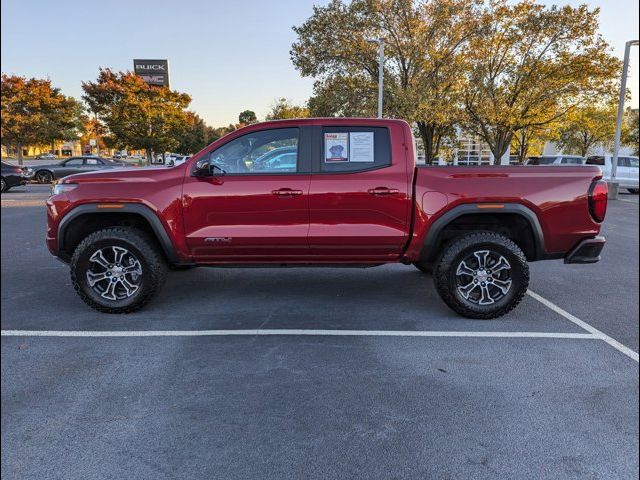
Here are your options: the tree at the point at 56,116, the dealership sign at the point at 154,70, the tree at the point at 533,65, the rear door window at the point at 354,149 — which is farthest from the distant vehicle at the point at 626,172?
the tree at the point at 56,116

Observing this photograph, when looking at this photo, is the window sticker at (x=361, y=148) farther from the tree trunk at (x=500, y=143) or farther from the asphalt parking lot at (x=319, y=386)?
the tree trunk at (x=500, y=143)

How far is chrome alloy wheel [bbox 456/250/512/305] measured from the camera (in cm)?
440

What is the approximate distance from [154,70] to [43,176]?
1741cm

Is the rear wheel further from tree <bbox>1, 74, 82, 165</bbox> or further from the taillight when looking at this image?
the taillight

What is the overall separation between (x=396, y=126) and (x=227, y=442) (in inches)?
130

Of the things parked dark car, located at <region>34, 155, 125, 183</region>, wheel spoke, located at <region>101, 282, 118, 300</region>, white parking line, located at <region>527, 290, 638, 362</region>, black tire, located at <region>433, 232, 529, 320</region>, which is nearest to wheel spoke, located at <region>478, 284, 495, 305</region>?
black tire, located at <region>433, 232, 529, 320</region>

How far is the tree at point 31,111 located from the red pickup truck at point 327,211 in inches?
1341

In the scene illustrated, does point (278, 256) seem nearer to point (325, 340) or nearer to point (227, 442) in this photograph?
point (325, 340)

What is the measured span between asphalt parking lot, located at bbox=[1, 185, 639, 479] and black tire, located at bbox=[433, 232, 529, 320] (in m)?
0.16

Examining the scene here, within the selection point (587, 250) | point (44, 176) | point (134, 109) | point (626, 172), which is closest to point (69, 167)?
point (44, 176)

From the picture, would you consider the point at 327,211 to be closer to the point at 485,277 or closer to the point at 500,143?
the point at 485,277

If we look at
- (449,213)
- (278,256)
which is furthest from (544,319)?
(278,256)

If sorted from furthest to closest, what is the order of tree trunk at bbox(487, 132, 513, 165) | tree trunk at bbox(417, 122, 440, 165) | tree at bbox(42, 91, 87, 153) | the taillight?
1. tree at bbox(42, 91, 87, 153)
2. tree trunk at bbox(417, 122, 440, 165)
3. tree trunk at bbox(487, 132, 513, 165)
4. the taillight

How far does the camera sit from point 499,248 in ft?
14.2
